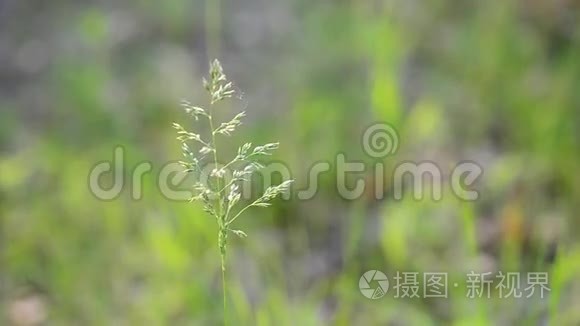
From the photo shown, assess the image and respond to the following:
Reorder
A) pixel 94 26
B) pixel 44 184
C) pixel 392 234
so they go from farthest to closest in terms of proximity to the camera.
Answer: pixel 94 26, pixel 44 184, pixel 392 234

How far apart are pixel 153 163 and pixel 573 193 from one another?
3.16ft

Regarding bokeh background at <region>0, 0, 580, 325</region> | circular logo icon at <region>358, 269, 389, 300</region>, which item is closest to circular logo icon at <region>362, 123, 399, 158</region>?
bokeh background at <region>0, 0, 580, 325</region>

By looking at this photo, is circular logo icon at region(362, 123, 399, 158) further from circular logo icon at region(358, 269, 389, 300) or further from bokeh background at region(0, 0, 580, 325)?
circular logo icon at region(358, 269, 389, 300)

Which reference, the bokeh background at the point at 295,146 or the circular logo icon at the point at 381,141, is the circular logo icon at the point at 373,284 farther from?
the circular logo icon at the point at 381,141

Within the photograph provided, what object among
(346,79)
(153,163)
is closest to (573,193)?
(346,79)

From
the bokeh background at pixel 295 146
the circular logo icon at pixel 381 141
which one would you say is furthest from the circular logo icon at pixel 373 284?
the circular logo icon at pixel 381 141

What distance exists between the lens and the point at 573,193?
1821 mm

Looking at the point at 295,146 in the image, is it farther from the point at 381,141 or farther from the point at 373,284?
the point at 373,284

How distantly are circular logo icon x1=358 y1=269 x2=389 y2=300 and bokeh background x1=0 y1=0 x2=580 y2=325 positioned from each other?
0.02 metres

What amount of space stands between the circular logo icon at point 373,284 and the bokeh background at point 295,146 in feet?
0.05

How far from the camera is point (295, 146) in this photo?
6.69 feet

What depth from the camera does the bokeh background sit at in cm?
164

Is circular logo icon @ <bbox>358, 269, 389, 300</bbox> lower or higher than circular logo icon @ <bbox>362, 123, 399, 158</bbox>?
lower

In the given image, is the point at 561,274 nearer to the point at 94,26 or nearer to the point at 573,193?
the point at 573,193
